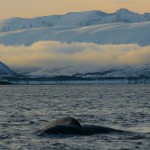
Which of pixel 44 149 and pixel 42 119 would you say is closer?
pixel 44 149

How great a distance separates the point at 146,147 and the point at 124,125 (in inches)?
582

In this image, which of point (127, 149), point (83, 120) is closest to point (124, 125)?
point (83, 120)

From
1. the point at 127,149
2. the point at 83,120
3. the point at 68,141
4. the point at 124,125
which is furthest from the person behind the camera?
the point at 83,120

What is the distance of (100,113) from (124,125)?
16.6 m

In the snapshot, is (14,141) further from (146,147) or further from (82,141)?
(146,147)

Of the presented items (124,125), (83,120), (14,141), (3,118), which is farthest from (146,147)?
(3,118)

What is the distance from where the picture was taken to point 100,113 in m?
76.1

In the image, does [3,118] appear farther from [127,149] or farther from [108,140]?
[127,149]

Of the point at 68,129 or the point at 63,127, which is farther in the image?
the point at 63,127

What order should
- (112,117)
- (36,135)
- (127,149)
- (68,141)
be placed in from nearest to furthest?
1. (127,149)
2. (68,141)
3. (36,135)
4. (112,117)

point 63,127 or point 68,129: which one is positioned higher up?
point 63,127

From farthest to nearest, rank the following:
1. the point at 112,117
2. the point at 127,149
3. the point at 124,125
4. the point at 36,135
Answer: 1. the point at 112,117
2. the point at 124,125
3. the point at 36,135
4. the point at 127,149

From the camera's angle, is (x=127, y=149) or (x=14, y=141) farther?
(x=14, y=141)

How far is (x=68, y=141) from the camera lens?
47.6 m
